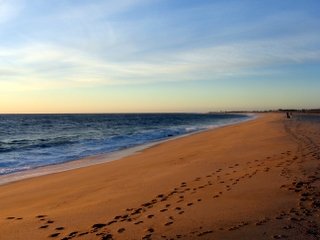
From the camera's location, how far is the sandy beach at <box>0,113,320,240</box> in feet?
15.2

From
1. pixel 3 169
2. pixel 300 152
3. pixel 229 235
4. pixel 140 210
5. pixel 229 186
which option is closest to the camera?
pixel 229 235

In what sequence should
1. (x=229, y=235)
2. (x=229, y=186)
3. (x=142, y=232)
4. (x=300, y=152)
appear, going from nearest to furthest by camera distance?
(x=229, y=235)
(x=142, y=232)
(x=229, y=186)
(x=300, y=152)

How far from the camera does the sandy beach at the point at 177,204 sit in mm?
4645

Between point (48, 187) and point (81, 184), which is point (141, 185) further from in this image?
point (48, 187)

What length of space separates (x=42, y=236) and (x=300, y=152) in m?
10.2

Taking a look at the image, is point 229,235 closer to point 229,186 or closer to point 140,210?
point 140,210

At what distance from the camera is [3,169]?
1305 cm

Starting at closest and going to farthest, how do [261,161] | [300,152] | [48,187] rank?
[48,187] < [261,161] < [300,152]

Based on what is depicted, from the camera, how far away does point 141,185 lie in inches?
314

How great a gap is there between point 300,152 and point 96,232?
958 centimetres

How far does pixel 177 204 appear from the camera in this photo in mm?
5961

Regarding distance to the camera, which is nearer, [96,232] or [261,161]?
[96,232]

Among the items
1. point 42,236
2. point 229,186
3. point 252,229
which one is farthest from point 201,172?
point 42,236

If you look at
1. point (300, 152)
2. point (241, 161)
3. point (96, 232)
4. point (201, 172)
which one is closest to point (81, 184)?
point (201, 172)
